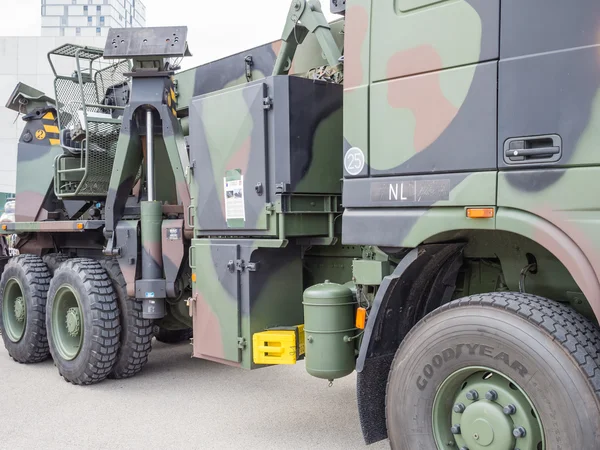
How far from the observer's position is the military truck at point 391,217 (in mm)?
2768

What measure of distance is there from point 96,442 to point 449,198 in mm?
3001

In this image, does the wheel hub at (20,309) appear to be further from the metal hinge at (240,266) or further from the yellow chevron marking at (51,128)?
the metal hinge at (240,266)

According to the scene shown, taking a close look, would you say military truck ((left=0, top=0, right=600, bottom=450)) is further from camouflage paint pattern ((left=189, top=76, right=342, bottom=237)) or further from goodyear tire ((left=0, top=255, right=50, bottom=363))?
goodyear tire ((left=0, top=255, right=50, bottom=363))

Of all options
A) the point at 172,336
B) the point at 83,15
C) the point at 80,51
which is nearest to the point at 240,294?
the point at 172,336

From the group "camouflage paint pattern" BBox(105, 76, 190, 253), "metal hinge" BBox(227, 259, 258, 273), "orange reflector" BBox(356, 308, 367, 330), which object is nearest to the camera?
"orange reflector" BBox(356, 308, 367, 330)

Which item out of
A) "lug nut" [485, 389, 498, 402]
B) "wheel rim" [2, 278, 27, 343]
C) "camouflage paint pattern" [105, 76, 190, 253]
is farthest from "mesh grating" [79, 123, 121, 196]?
"lug nut" [485, 389, 498, 402]

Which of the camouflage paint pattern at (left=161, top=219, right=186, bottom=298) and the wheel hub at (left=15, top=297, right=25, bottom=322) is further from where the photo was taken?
the wheel hub at (left=15, top=297, right=25, bottom=322)

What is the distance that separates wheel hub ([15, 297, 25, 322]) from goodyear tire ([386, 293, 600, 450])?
526cm

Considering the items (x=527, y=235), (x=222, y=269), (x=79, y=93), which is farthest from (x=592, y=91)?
(x=79, y=93)

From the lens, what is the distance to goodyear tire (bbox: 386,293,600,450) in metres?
2.66

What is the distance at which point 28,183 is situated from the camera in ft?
24.7

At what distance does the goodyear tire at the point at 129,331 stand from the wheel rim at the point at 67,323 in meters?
0.38

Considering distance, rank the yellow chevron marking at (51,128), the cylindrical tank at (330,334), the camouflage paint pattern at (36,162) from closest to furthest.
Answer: the cylindrical tank at (330,334) → the camouflage paint pattern at (36,162) → the yellow chevron marking at (51,128)

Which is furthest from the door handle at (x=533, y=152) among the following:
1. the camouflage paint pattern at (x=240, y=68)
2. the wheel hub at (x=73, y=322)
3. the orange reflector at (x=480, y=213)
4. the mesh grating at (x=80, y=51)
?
the mesh grating at (x=80, y=51)
